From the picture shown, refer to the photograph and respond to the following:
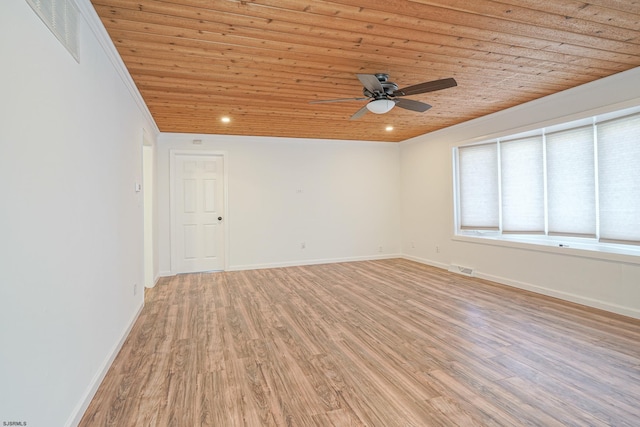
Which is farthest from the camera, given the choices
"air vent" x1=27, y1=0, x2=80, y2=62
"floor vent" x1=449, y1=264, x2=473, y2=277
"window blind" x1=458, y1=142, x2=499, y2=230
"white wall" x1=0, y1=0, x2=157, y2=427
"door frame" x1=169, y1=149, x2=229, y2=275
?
"door frame" x1=169, y1=149, x2=229, y2=275

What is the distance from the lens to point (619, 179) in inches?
137

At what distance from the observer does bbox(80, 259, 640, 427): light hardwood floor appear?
1846 millimetres

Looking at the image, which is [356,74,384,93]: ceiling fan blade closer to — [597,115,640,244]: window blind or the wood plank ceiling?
the wood plank ceiling

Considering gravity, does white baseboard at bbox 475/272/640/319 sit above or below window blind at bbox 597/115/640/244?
below

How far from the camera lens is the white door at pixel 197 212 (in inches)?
224

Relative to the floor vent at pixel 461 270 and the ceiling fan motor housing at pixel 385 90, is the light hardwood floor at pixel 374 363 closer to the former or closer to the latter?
the floor vent at pixel 461 270

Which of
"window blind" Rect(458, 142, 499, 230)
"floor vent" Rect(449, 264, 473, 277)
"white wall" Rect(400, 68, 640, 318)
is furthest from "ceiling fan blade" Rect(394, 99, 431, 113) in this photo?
"floor vent" Rect(449, 264, 473, 277)

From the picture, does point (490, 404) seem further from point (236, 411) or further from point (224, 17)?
point (224, 17)

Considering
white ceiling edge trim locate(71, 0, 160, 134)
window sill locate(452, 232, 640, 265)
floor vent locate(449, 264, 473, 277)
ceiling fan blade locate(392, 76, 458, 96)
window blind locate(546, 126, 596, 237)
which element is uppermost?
white ceiling edge trim locate(71, 0, 160, 134)

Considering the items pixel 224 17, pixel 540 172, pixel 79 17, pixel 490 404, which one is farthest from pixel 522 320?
pixel 79 17

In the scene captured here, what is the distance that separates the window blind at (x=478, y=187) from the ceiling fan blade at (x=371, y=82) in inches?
118

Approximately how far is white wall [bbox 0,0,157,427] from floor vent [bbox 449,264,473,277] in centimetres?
491

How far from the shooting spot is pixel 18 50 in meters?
1.25

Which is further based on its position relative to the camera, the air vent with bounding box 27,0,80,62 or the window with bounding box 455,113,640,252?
the window with bounding box 455,113,640,252
